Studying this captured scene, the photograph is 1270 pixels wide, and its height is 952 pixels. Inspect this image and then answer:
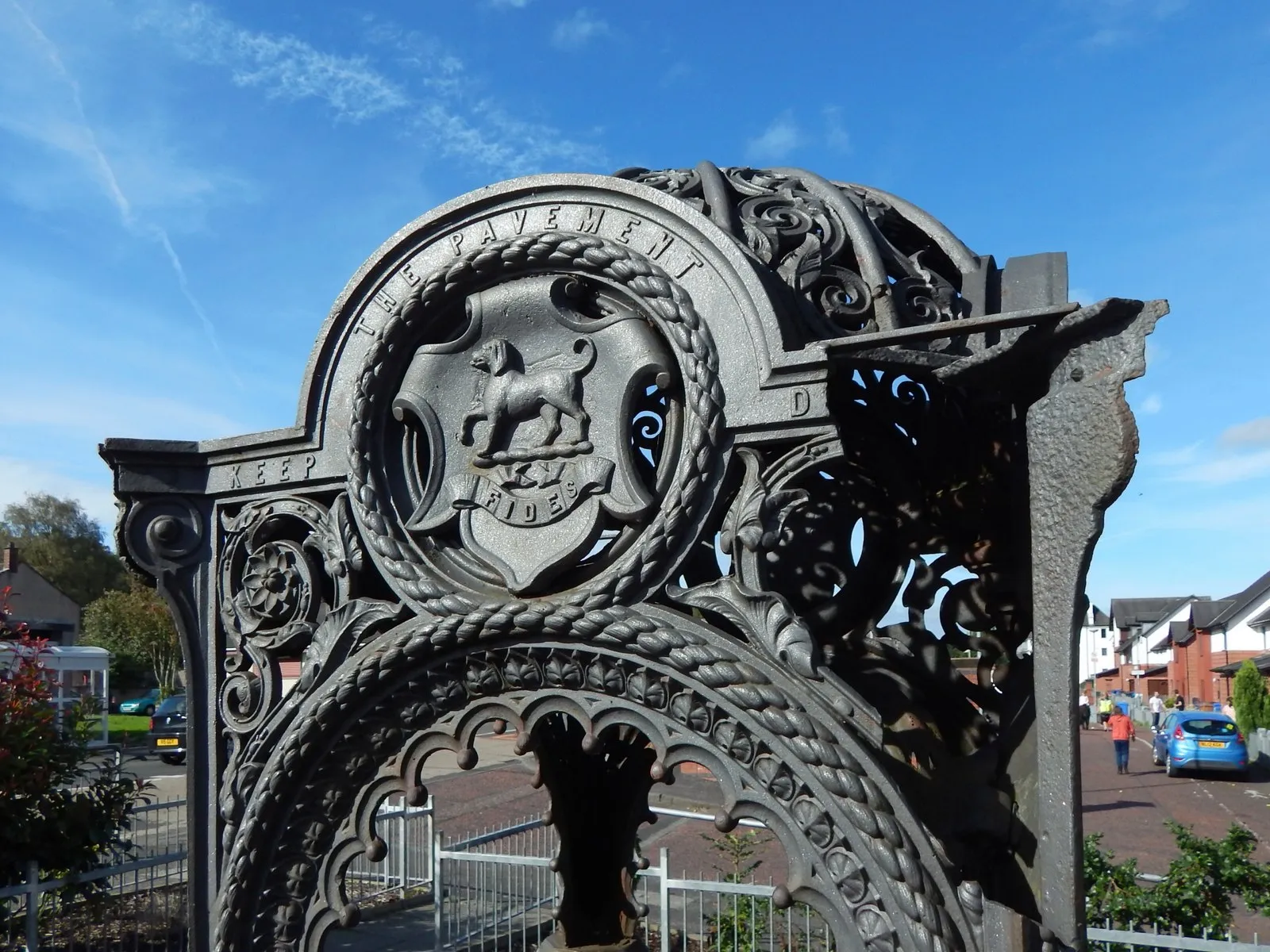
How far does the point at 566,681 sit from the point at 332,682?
29.3 inches

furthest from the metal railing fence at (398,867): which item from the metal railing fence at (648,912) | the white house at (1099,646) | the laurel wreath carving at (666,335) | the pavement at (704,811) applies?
the white house at (1099,646)

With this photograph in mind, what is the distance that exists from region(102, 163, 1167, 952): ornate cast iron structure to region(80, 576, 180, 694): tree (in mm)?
43397

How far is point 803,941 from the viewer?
7.75 m

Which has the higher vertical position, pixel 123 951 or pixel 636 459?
pixel 636 459

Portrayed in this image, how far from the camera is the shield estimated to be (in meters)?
2.96

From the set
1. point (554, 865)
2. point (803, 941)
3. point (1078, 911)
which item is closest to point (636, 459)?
point (1078, 911)

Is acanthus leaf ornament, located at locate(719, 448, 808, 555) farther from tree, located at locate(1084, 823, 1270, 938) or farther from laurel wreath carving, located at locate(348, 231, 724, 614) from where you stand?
tree, located at locate(1084, 823, 1270, 938)

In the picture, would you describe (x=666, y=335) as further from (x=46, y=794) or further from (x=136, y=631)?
(x=136, y=631)

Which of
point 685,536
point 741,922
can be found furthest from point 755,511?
point 741,922

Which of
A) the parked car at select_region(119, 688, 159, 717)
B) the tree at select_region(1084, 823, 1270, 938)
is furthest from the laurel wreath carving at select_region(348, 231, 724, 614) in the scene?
the parked car at select_region(119, 688, 159, 717)

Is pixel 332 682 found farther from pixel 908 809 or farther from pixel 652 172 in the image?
pixel 652 172

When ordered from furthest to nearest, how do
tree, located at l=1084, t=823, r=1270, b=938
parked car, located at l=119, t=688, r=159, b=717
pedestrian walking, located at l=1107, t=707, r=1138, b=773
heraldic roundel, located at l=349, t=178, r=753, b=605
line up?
parked car, located at l=119, t=688, r=159, b=717, pedestrian walking, located at l=1107, t=707, r=1138, b=773, tree, located at l=1084, t=823, r=1270, b=938, heraldic roundel, located at l=349, t=178, r=753, b=605

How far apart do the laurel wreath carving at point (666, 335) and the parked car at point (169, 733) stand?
22.0 meters

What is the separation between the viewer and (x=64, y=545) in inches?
2078
